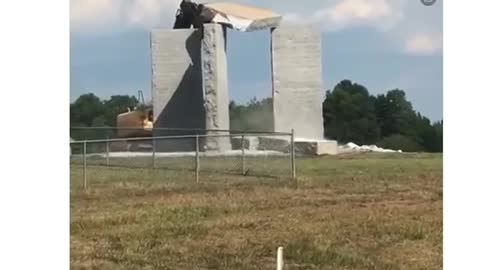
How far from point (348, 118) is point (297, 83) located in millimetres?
188

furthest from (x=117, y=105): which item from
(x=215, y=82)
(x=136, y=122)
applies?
(x=215, y=82)

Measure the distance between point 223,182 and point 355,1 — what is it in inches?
26.6

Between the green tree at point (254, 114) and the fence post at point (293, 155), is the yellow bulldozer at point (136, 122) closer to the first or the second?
the green tree at point (254, 114)

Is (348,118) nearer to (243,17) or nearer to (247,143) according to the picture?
(247,143)

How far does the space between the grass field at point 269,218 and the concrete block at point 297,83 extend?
14 cm

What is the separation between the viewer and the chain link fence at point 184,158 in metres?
2.28

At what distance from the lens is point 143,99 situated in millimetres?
2273

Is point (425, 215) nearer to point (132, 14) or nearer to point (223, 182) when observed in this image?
point (223, 182)

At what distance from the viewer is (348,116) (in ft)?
7.36

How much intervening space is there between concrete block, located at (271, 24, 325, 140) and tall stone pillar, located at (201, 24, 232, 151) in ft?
0.50

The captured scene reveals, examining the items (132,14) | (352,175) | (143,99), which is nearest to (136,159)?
(143,99)
